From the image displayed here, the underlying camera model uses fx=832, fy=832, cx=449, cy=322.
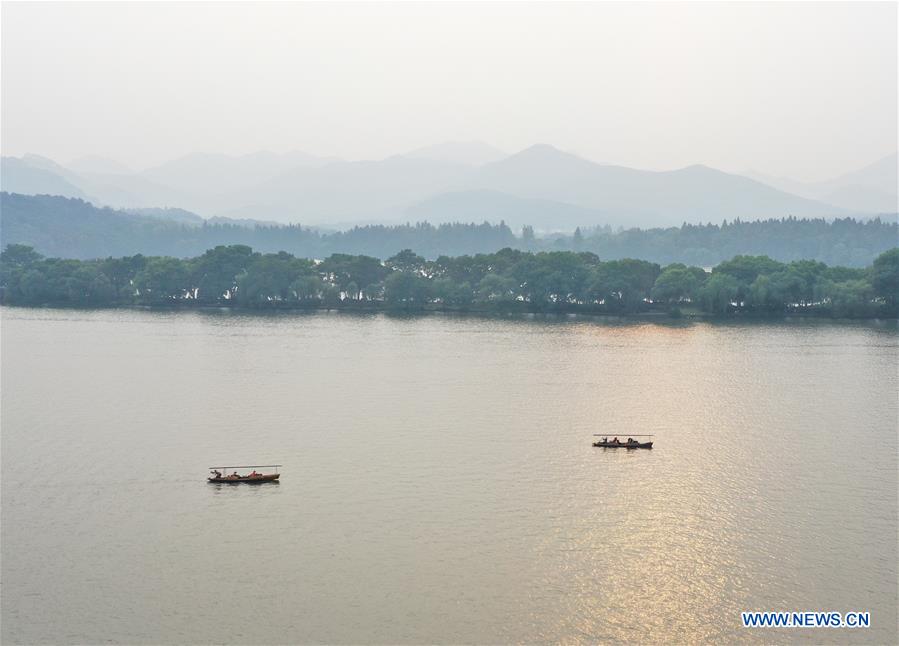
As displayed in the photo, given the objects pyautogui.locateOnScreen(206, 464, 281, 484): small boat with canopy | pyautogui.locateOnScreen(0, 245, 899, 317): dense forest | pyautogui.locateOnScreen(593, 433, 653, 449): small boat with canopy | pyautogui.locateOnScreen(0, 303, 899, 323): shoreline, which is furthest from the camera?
pyautogui.locateOnScreen(0, 245, 899, 317): dense forest

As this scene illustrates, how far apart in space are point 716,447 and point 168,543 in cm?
4061

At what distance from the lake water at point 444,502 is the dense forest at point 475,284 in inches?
2206

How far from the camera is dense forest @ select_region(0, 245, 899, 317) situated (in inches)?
5901

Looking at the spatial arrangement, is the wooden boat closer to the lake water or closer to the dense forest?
the lake water

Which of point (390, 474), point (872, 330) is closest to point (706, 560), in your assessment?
point (390, 474)

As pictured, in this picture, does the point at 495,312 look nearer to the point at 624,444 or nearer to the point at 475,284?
the point at 475,284

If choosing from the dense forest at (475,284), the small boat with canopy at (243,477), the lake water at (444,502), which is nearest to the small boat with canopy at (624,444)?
the lake water at (444,502)

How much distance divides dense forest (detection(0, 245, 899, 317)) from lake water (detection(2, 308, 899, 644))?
5604cm

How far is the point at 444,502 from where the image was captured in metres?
50.4

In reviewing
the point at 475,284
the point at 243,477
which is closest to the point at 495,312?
the point at 475,284

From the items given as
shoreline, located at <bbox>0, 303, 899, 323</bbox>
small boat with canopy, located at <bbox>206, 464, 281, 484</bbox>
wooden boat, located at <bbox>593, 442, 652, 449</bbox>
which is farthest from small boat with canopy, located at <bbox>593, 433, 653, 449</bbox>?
shoreline, located at <bbox>0, 303, 899, 323</bbox>

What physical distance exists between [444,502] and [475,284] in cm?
12190

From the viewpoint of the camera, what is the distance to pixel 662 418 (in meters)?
73.7

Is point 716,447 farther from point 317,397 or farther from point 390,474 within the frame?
point 317,397
